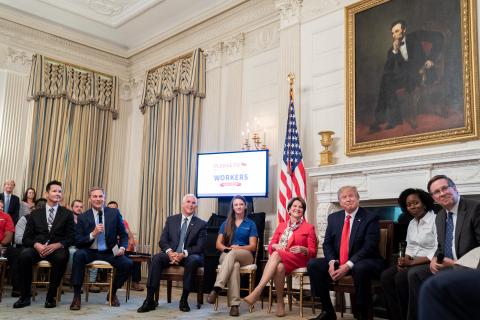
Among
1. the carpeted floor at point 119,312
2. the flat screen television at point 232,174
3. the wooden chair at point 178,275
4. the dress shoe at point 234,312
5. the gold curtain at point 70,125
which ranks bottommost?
the carpeted floor at point 119,312

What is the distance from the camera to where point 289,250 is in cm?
455

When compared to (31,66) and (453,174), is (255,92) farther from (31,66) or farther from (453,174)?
(31,66)

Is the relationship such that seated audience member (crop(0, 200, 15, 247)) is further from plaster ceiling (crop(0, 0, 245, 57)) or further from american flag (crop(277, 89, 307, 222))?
plaster ceiling (crop(0, 0, 245, 57))

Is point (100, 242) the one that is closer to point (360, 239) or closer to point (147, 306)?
point (147, 306)

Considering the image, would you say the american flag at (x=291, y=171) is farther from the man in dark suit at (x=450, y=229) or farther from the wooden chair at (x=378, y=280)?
the man in dark suit at (x=450, y=229)

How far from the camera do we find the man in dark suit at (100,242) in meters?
4.79

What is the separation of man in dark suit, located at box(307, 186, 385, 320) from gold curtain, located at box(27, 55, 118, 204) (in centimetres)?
552

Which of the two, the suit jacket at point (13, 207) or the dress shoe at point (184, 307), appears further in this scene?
the suit jacket at point (13, 207)

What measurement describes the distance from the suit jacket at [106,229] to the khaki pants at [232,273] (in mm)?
1260

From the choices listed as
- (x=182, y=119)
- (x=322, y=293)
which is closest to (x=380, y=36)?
(x=322, y=293)

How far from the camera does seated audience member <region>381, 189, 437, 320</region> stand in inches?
142

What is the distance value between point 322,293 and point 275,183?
2637 millimetres

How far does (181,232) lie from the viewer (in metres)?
5.12

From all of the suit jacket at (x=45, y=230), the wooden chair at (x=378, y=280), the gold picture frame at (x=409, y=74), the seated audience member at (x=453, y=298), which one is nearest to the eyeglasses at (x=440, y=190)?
the wooden chair at (x=378, y=280)
